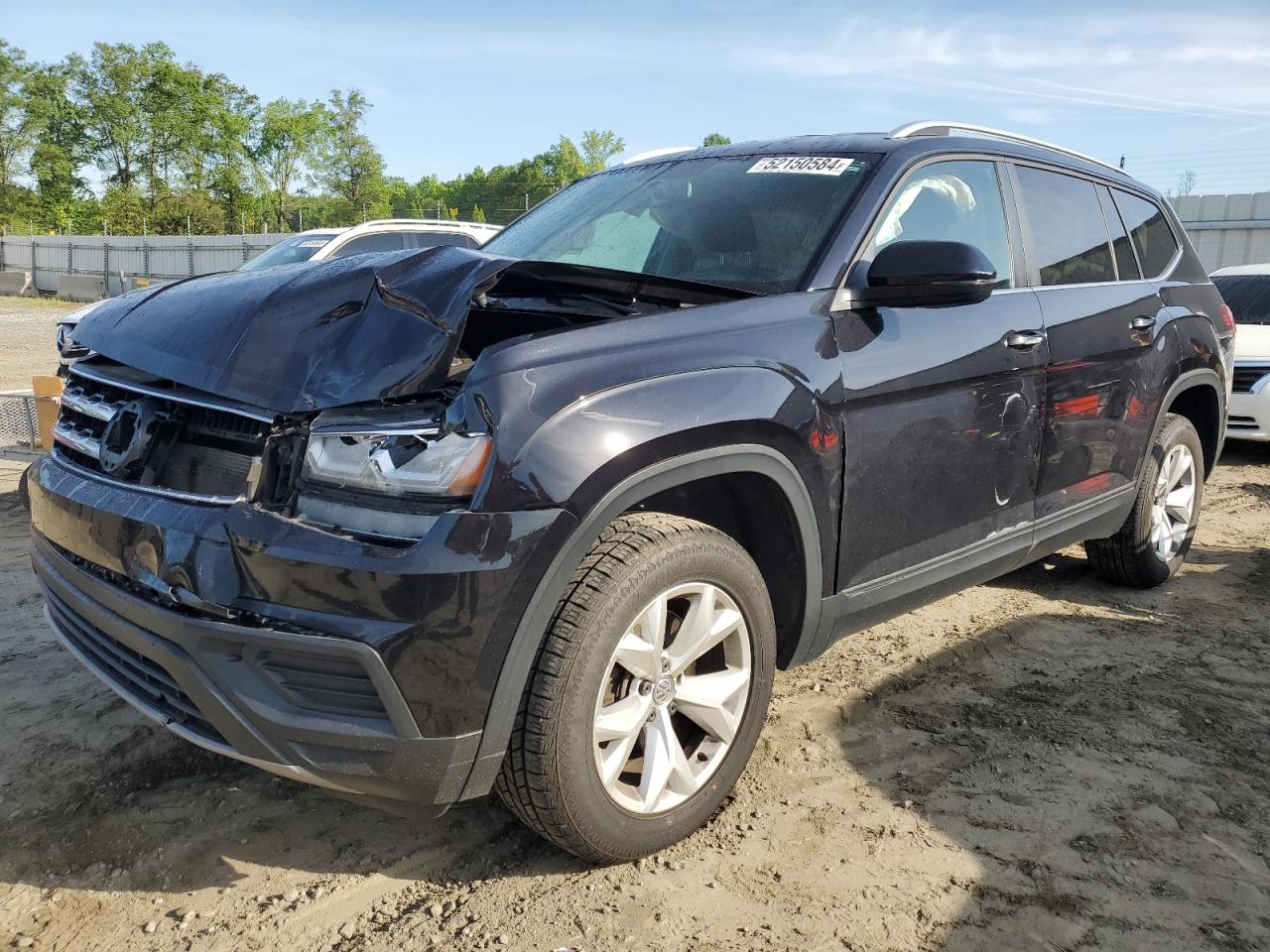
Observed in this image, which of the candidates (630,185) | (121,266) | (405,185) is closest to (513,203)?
(121,266)

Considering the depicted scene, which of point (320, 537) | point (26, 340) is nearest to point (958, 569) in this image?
point (320, 537)

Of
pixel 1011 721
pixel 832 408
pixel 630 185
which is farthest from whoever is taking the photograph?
pixel 630 185

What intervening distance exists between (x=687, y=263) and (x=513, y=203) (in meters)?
46.9

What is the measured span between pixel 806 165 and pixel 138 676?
2.41 m

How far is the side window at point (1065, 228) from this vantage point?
11.7ft

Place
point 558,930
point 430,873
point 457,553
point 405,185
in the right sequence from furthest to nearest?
point 405,185 < point 430,873 < point 558,930 < point 457,553

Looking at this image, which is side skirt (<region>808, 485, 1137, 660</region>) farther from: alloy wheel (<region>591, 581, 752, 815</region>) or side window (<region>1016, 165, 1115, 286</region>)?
side window (<region>1016, 165, 1115, 286</region>)

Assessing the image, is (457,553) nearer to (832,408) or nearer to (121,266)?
(832,408)

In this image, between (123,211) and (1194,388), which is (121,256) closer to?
(123,211)

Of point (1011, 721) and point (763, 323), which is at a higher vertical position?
point (763, 323)

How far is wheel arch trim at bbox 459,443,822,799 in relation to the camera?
2.05 m

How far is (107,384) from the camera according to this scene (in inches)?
98.9

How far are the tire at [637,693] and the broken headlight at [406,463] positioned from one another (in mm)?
363

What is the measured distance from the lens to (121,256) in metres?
36.1
